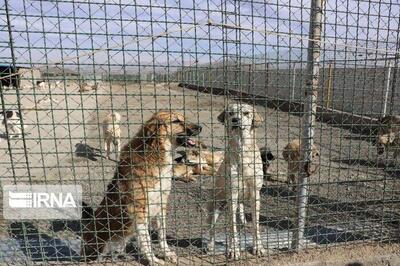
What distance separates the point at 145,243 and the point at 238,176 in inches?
43.4

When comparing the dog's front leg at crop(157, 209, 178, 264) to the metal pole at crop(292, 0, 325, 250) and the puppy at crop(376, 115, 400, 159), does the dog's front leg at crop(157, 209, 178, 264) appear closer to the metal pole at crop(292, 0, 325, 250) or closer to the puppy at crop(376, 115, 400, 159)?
the metal pole at crop(292, 0, 325, 250)

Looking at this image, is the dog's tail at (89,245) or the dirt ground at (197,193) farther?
the dog's tail at (89,245)

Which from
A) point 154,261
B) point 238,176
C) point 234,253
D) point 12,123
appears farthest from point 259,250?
point 12,123

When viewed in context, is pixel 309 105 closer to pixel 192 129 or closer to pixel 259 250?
pixel 192 129

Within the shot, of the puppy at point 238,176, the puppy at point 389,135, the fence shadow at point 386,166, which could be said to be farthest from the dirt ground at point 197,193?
the puppy at point 389,135

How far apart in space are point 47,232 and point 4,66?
2.54 meters

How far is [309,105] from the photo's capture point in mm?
3238

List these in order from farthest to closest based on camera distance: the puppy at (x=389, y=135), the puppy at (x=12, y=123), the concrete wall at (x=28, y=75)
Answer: the puppy at (x=389, y=135) → the puppy at (x=12, y=123) → the concrete wall at (x=28, y=75)

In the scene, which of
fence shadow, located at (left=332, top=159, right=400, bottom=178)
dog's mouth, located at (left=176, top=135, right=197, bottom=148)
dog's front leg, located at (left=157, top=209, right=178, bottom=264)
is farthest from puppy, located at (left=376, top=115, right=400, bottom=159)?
dog's front leg, located at (left=157, top=209, right=178, bottom=264)

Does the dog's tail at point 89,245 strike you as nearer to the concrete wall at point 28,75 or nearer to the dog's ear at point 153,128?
the dog's ear at point 153,128

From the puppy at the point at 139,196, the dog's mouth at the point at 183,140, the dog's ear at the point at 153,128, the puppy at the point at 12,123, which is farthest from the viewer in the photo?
the dog's mouth at the point at 183,140

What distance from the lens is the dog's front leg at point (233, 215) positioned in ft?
11.6

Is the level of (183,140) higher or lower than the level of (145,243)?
higher

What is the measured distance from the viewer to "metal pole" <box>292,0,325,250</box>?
3061 millimetres
